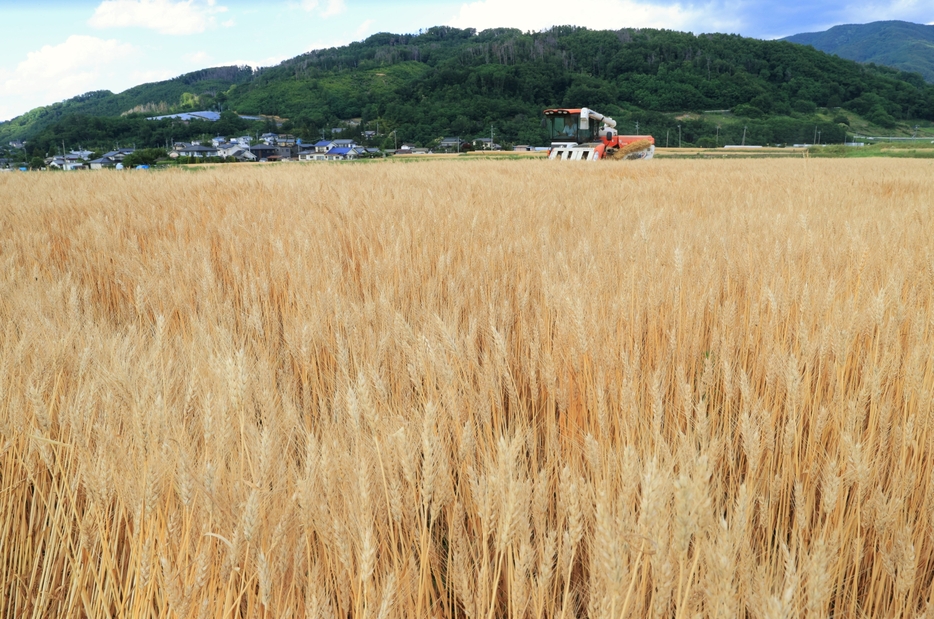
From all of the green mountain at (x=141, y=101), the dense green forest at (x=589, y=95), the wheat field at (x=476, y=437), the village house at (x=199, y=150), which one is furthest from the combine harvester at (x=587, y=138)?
the green mountain at (x=141, y=101)

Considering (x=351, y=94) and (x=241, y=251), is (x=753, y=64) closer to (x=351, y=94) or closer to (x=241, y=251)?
(x=351, y=94)

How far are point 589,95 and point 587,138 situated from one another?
253ft

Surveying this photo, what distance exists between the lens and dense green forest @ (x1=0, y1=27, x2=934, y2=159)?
80.6 m

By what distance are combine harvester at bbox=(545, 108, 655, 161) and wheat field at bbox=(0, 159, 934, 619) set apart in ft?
68.1

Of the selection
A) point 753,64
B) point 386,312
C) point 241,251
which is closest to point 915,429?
point 386,312

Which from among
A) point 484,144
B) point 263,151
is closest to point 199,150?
point 263,151

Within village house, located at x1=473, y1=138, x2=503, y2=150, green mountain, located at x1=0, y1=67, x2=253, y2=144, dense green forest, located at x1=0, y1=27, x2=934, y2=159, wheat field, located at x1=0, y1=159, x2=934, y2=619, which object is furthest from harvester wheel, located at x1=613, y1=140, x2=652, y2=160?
green mountain, located at x1=0, y1=67, x2=253, y2=144

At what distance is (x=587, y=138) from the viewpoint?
2475 cm

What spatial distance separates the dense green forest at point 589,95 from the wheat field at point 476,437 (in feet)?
245

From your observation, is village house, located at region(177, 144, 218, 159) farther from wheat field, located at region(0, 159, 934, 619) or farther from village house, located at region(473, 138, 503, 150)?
wheat field, located at region(0, 159, 934, 619)

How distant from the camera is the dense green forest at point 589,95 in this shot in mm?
80625

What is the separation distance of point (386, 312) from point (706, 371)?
37.5 inches

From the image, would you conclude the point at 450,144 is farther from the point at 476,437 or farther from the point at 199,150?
the point at 476,437

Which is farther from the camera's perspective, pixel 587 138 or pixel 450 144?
pixel 450 144
